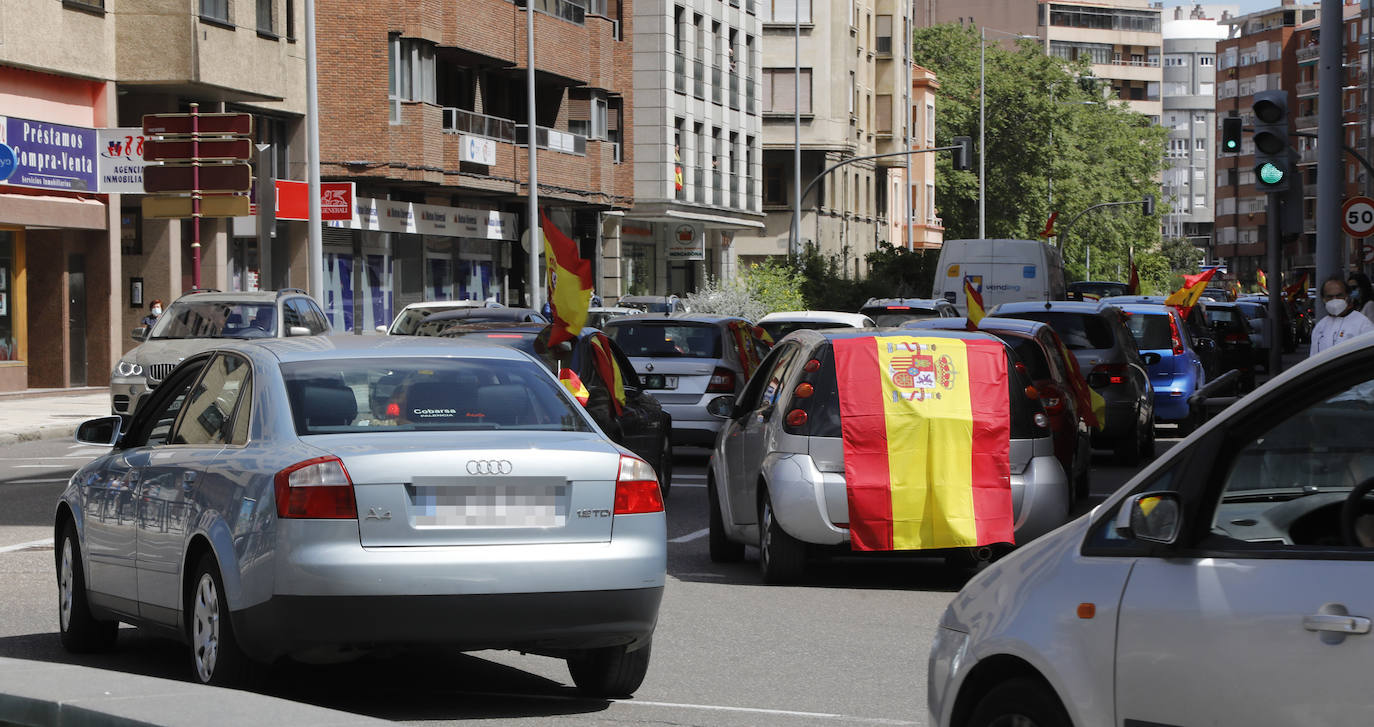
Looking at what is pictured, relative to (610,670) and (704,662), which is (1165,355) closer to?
(704,662)

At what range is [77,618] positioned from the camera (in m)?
9.04

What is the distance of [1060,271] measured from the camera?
138 ft

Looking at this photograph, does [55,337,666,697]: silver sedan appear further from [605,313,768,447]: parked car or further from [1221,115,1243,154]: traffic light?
[1221,115,1243,154]: traffic light

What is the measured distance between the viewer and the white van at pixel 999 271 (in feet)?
129

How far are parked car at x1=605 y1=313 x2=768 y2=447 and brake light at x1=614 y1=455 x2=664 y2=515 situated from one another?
13278mm

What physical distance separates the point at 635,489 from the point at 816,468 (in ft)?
12.7

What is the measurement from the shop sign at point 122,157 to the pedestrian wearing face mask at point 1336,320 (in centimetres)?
2263

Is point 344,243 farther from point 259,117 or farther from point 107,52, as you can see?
point 107,52

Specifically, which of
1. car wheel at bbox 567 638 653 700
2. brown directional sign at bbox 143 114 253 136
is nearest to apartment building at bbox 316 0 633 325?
brown directional sign at bbox 143 114 253 136

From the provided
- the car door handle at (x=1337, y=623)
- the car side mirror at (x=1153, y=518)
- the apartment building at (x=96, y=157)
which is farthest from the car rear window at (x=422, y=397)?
the apartment building at (x=96, y=157)

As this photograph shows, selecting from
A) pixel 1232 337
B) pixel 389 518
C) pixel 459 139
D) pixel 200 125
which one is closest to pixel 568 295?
pixel 389 518

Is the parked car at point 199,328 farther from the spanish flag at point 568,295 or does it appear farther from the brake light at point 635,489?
the brake light at point 635,489

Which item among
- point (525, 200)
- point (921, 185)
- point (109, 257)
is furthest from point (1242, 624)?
point (921, 185)

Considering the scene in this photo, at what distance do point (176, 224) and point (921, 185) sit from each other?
62.7 meters
